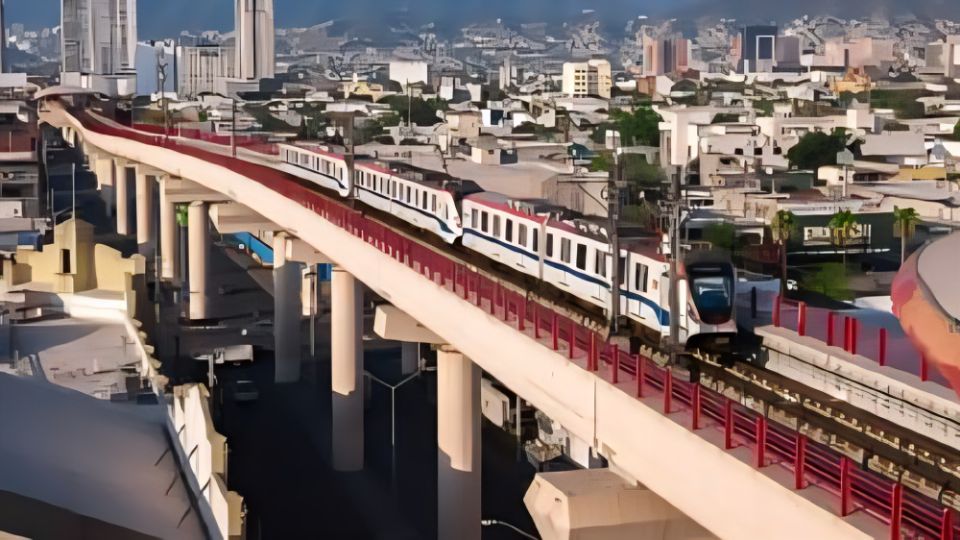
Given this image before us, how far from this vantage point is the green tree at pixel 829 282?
21.1m

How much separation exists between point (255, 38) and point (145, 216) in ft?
197

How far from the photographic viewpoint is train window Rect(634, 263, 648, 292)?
13.9 metres

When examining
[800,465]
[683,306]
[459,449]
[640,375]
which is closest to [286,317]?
[459,449]

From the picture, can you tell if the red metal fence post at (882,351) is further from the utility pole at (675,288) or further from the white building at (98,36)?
the white building at (98,36)

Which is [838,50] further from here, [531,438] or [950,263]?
[950,263]

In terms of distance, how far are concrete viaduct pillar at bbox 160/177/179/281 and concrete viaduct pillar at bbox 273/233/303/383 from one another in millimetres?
14250

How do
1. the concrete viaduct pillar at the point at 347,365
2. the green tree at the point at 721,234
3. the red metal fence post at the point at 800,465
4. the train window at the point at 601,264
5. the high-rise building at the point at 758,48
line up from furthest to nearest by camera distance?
the high-rise building at the point at 758,48 < the green tree at the point at 721,234 < the concrete viaduct pillar at the point at 347,365 < the train window at the point at 601,264 < the red metal fence post at the point at 800,465

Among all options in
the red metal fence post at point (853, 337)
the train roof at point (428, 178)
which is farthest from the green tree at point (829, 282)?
the red metal fence post at point (853, 337)

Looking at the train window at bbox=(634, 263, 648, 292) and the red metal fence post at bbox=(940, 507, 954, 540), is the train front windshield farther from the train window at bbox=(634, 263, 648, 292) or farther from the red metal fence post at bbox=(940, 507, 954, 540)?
the red metal fence post at bbox=(940, 507, 954, 540)

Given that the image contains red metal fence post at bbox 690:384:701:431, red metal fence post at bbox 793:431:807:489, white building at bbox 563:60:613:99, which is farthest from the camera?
white building at bbox 563:60:613:99

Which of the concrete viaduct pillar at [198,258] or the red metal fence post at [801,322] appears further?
the concrete viaduct pillar at [198,258]

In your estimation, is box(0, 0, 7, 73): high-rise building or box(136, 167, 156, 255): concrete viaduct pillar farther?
box(0, 0, 7, 73): high-rise building

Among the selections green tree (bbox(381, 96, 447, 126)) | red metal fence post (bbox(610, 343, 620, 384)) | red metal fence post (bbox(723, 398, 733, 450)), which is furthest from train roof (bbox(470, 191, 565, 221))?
green tree (bbox(381, 96, 447, 126))

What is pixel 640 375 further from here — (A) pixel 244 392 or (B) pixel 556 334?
(A) pixel 244 392
